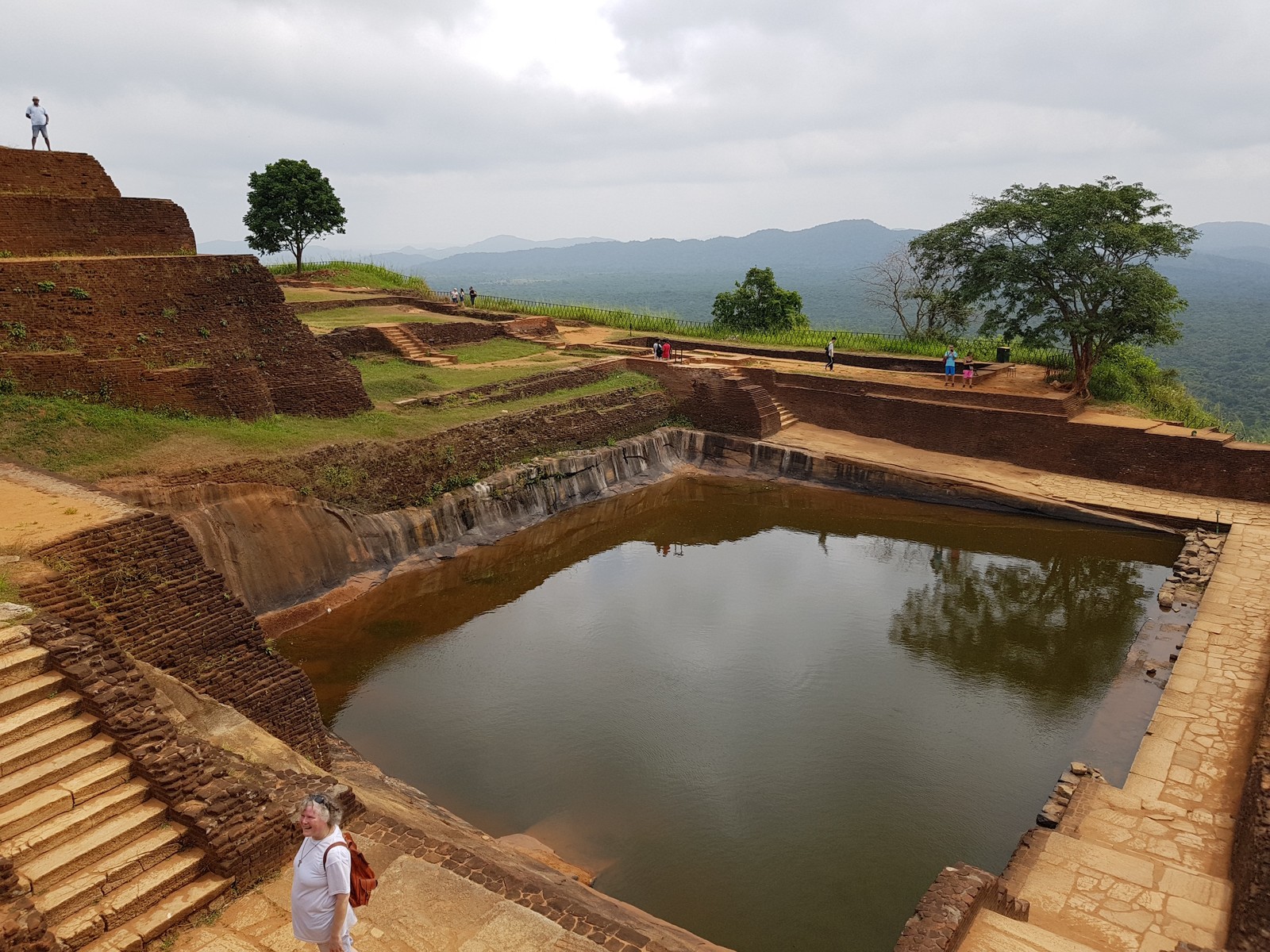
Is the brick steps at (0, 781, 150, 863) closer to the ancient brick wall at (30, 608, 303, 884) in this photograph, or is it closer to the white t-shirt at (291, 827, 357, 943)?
the ancient brick wall at (30, 608, 303, 884)

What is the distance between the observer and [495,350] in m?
20.1

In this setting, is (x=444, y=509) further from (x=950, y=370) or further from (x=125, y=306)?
(x=950, y=370)

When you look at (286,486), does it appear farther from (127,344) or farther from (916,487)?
(916,487)

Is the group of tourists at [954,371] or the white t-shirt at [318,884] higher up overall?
the group of tourists at [954,371]

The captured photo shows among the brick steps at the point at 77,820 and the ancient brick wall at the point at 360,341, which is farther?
the ancient brick wall at the point at 360,341

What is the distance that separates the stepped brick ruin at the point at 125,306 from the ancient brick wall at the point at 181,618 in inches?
189

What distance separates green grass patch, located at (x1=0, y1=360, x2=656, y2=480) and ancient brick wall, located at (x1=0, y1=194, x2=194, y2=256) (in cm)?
243

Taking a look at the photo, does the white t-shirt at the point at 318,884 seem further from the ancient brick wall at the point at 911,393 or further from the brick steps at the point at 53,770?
the ancient brick wall at the point at 911,393

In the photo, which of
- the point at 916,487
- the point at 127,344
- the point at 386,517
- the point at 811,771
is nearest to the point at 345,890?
the point at 811,771

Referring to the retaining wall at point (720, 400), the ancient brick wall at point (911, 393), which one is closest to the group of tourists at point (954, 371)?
the ancient brick wall at point (911, 393)

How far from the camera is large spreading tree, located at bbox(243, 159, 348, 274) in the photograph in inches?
1031

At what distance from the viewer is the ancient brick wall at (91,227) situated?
10.7 metres

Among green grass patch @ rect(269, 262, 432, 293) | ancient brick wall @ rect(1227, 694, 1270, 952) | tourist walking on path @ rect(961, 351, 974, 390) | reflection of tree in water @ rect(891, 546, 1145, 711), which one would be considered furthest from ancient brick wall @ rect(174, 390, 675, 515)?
green grass patch @ rect(269, 262, 432, 293)

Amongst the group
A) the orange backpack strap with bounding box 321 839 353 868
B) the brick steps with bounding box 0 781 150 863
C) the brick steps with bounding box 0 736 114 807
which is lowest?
the brick steps with bounding box 0 781 150 863
